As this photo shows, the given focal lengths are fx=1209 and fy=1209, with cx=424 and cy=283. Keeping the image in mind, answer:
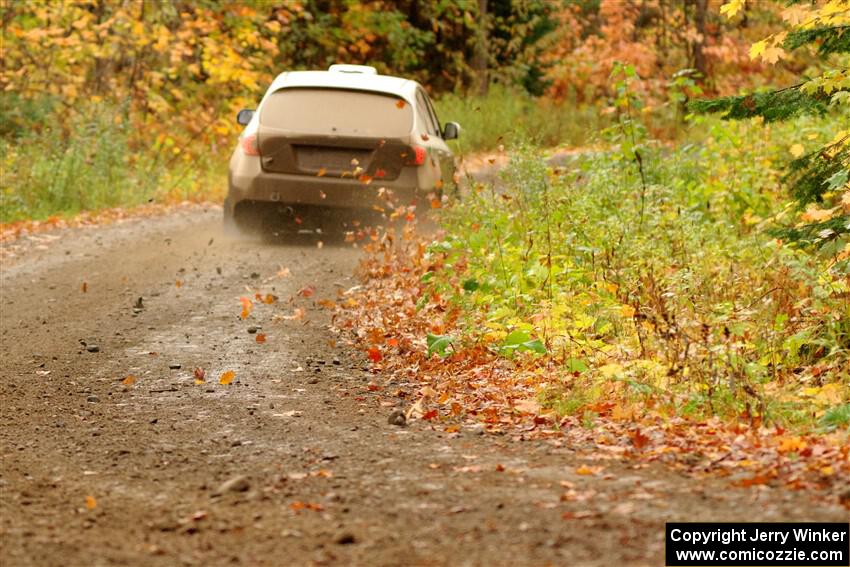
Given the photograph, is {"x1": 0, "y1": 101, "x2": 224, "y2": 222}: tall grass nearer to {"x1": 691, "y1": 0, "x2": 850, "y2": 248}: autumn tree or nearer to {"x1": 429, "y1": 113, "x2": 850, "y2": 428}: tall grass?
{"x1": 429, "y1": 113, "x2": 850, "y2": 428}: tall grass

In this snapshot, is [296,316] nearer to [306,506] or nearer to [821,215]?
[821,215]

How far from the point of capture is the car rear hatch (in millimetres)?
12773

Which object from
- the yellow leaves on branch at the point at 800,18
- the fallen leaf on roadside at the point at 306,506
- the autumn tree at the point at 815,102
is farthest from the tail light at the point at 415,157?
the fallen leaf on roadside at the point at 306,506

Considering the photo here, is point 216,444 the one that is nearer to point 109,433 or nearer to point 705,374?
point 109,433

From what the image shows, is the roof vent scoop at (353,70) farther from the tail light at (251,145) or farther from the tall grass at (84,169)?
the tall grass at (84,169)

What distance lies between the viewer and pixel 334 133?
12.8 meters

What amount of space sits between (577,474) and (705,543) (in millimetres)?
1029

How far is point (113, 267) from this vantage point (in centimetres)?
1234

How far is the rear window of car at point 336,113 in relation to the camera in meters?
12.8

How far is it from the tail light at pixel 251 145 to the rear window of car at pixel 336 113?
214 millimetres

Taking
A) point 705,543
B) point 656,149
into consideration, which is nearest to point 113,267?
point 656,149

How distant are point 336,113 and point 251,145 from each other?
100cm

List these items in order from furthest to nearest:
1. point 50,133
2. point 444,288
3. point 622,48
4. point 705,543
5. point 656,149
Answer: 1. point 622,48
2. point 50,133
3. point 656,149
4. point 444,288
5. point 705,543

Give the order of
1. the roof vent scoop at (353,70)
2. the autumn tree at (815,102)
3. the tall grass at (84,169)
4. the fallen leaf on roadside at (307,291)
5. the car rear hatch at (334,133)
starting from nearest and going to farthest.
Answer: the autumn tree at (815,102) → the fallen leaf on roadside at (307,291) → the car rear hatch at (334,133) → the roof vent scoop at (353,70) → the tall grass at (84,169)
